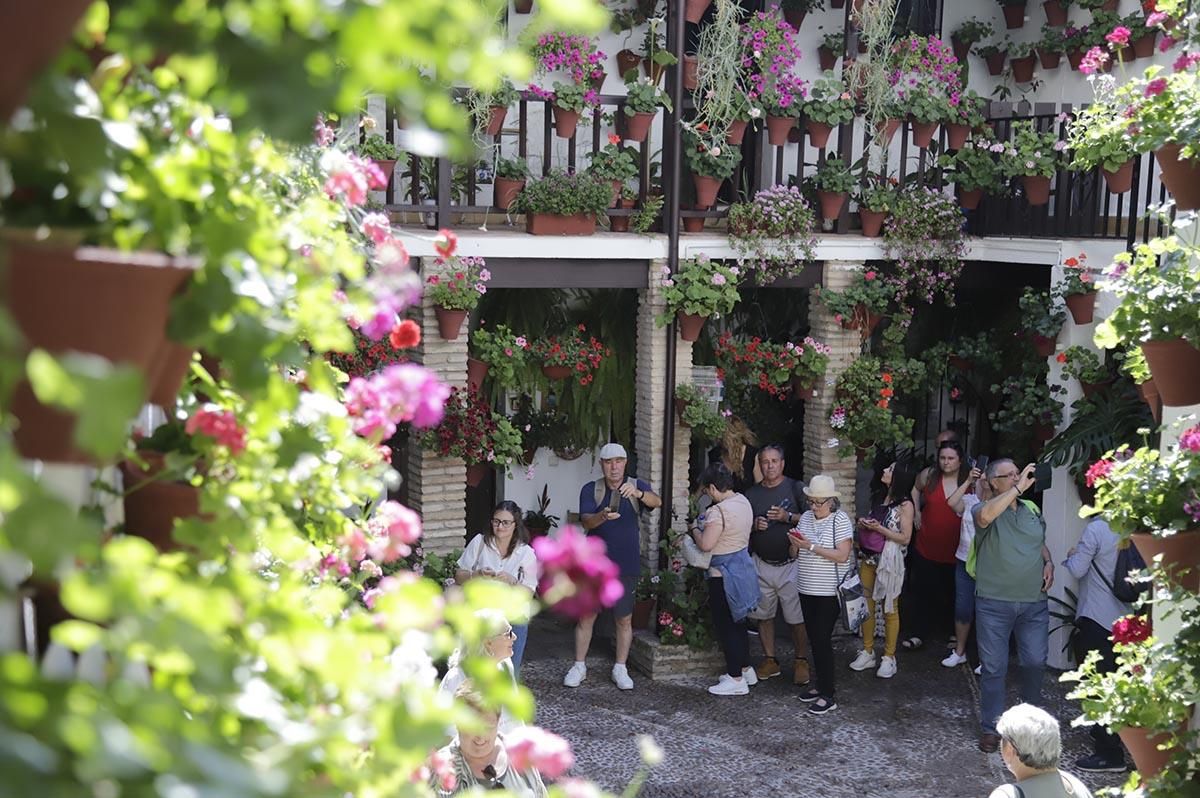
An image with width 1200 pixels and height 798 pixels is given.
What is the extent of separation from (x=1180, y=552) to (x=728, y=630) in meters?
5.54

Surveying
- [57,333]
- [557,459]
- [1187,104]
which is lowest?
[557,459]

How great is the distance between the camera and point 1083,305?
10781mm

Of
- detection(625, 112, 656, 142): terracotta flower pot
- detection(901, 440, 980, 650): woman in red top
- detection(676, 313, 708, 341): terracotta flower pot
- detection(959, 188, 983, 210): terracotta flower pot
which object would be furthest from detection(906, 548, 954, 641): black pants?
detection(625, 112, 656, 142): terracotta flower pot

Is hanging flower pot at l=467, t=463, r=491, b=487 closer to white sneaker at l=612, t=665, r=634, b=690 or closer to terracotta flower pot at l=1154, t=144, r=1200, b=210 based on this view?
white sneaker at l=612, t=665, r=634, b=690

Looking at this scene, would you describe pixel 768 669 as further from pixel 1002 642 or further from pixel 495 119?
pixel 495 119

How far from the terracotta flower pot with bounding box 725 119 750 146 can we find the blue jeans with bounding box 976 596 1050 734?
427cm

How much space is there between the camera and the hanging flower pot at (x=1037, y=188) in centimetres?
1158

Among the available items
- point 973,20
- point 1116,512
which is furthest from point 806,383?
point 1116,512

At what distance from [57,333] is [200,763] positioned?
0.62m

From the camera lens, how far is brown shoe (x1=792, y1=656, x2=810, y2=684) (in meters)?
10.3

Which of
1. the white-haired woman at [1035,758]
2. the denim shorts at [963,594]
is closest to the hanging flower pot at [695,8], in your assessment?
the denim shorts at [963,594]

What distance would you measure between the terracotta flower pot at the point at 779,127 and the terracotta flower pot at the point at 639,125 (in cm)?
107

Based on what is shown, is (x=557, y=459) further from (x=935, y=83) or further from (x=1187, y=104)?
(x=1187, y=104)

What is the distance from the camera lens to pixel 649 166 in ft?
37.6
